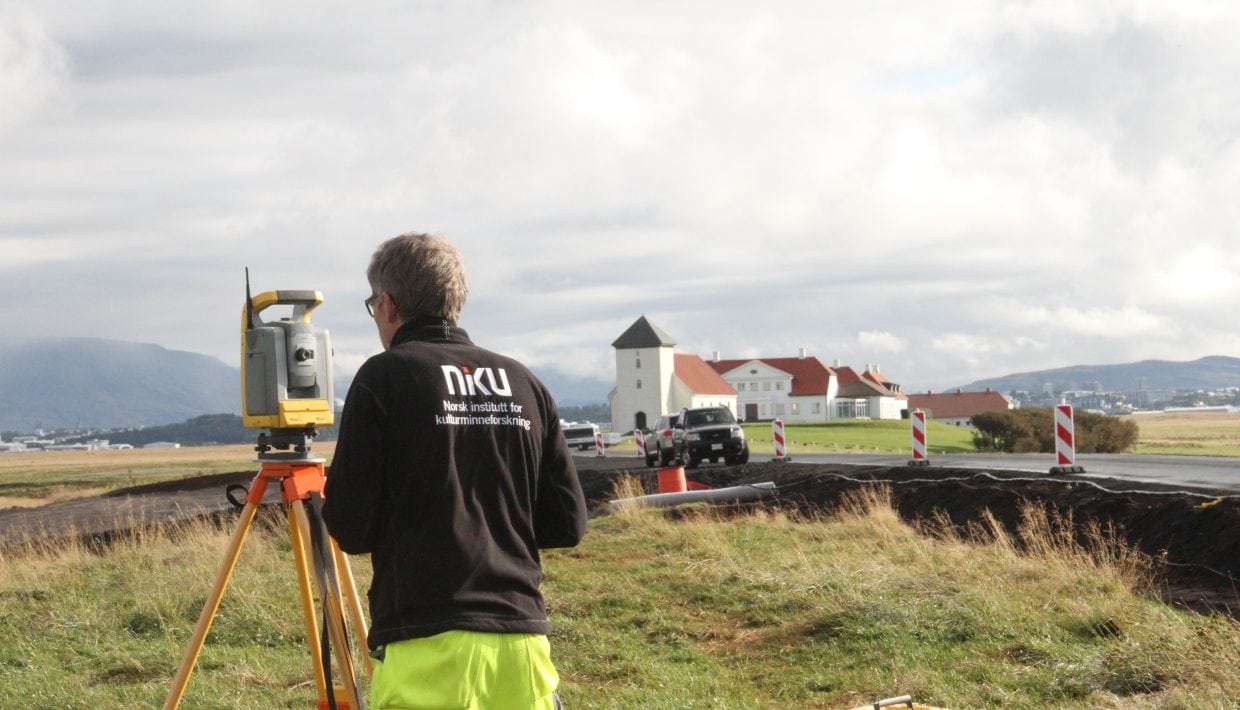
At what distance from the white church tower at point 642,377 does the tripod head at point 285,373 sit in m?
114

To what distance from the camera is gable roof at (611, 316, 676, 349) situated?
12207cm

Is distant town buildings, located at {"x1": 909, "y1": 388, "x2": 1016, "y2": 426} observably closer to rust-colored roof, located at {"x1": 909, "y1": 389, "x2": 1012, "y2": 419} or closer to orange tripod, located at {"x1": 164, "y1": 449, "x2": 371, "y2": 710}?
rust-colored roof, located at {"x1": 909, "y1": 389, "x2": 1012, "y2": 419}

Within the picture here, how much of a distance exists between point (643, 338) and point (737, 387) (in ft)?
71.8

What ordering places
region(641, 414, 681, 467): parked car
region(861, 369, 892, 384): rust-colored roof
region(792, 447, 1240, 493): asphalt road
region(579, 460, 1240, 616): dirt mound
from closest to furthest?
region(579, 460, 1240, 616): dirt mound, region(792, 447, 1240, 493): asphalt road, region(641, 414, 681, 467): parked car, region(861, 369, 892, 384): rust-colored roof

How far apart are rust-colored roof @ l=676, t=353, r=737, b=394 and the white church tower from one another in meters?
2.07

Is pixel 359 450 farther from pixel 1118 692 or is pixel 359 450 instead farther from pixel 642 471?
pixel 642 471

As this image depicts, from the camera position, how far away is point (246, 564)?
41.6 ft

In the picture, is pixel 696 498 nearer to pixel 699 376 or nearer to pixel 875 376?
pixel 699 376

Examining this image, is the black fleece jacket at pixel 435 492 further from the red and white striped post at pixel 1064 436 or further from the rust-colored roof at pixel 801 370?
the rust-colored roof at pixel 801 370

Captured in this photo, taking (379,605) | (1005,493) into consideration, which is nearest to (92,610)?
(379,605)

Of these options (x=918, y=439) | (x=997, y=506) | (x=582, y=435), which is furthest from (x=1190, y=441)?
(x=997, y=506)

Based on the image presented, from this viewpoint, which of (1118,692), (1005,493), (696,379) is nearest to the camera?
(1118,692)

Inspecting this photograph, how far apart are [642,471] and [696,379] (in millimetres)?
93074

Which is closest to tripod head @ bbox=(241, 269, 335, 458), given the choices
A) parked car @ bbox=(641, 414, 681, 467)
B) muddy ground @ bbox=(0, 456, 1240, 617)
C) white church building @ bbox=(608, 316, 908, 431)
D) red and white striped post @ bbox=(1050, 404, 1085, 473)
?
muddy ground @ bbox=(0, 456, 1240, 617)
